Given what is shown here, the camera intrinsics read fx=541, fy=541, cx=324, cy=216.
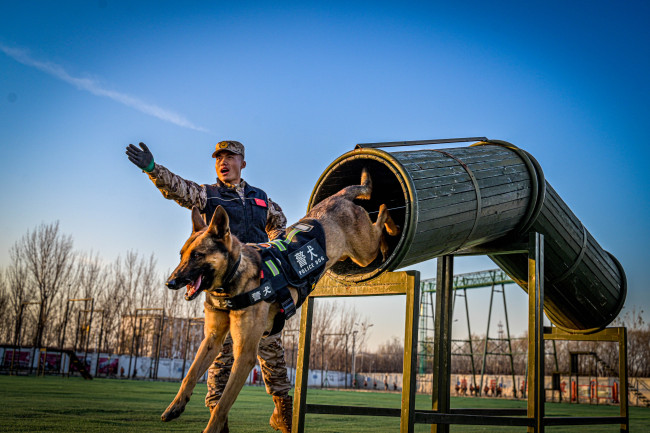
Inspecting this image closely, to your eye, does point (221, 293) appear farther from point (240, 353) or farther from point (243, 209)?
point (243, 209)

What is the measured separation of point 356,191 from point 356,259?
2.45 feet

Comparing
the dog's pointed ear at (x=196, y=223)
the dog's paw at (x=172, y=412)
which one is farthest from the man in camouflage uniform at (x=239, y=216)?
the dog's paw at (x=172, y=412)

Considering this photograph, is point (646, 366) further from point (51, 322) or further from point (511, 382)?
point (51, 322)

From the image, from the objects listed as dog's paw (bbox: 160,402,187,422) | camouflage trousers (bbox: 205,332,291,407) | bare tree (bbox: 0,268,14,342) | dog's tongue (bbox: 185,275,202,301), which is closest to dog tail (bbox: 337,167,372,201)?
camouflage trousers (bbox: 205,332,291,407)

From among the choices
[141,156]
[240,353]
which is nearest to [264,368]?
[240,353]

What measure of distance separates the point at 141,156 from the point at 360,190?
7.68ft

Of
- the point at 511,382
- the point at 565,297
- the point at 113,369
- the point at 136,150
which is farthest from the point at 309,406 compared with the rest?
the point at 511,382

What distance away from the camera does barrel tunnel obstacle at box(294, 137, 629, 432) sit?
545 cm

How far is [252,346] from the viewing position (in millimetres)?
4070

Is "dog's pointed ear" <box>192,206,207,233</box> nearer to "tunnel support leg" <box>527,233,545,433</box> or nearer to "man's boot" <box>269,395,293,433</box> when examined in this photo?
"man's boot" <box>269,395,293,433</box>

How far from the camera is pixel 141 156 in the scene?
4539 mm

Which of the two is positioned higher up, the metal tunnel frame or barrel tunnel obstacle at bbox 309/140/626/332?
barrel tunnel obstacle at bbox 309/140/626/332

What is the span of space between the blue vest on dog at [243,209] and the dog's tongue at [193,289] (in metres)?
1.77

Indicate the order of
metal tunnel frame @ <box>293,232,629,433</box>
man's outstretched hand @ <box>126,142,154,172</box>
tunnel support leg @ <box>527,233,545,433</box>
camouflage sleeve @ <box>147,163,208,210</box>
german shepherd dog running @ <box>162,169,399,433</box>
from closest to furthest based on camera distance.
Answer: german shepherd dog running @ <box>162,169,399,433</box>
man's outstretched hand @ <box>126,142,154,172</box>
camouflage sleeve @ <box>147,163,208,210</box>
metal tunnel frame @ <box>293,232,629,433</box>
tunnel support leg @ <box>527,233,545,433</box>
